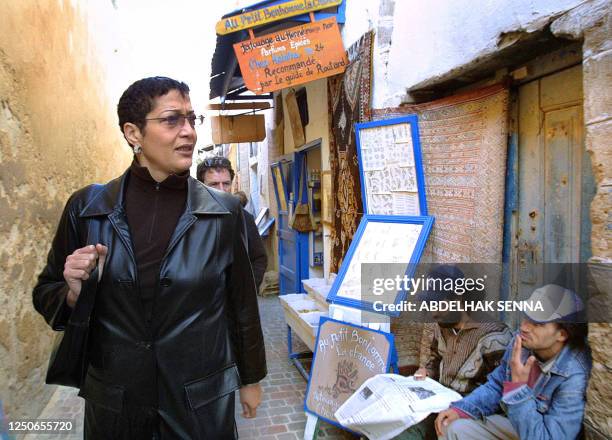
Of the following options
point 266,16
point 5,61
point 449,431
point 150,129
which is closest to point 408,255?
point 449,431

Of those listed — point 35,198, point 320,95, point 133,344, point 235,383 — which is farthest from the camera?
point 320,95

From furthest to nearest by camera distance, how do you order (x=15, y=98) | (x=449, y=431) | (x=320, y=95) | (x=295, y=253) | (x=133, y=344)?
(x=295, y=253) → (x=320, y=95) → (x=15, y=98) → (x=449, y=431) → (x=133, y=344)

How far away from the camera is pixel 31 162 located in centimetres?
361

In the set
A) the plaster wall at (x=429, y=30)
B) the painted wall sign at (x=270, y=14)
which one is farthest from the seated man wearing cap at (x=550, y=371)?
the painted wall sign at (x=270, y=14)

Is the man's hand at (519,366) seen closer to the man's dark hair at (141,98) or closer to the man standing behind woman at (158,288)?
the man standing behind woman at (158,288)

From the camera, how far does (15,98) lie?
3326 mm

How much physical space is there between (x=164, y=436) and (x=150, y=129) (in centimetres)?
106

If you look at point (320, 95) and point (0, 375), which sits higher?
point (320, 95)

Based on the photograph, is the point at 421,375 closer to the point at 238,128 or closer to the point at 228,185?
the point at 228,185

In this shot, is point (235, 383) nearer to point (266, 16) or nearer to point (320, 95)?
point (266, 16)

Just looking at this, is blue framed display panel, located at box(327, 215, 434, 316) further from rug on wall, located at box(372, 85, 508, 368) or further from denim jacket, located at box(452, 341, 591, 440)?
denim jacket, located at box(452, 341, 591, 440)

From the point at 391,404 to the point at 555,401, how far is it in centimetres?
78

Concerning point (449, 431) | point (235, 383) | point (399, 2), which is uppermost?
point (399, 2)

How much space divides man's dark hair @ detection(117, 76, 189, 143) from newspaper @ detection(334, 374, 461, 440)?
1805mm
